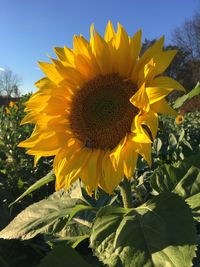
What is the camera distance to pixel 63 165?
71.7 inches

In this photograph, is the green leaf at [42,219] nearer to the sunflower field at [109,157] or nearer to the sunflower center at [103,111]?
the sunflower field at [109,157]

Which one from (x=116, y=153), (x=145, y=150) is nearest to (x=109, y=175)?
(x=116, y=153)

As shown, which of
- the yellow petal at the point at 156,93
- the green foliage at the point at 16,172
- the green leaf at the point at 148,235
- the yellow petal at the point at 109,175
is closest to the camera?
the green leaf at the point at 148,235

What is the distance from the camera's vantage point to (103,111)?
192cm

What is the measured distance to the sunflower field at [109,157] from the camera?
1479 mm

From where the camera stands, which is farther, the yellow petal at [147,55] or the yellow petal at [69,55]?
the yellow petal at [69,55]

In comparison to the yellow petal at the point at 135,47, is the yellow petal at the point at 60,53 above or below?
above

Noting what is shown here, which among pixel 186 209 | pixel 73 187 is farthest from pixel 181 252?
pixel 73 187

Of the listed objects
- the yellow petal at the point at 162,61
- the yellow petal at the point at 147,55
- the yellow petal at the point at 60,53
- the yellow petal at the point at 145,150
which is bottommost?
the yellow petal at the point at 145,150

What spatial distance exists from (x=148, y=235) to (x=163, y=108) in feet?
1.44

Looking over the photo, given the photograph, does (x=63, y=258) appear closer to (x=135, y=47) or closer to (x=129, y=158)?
(x=129, y=158)

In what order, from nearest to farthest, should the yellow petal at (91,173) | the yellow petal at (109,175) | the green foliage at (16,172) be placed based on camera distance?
the yellow petal at (109,175), the yellow petal at (91,173), the green foliage at (16,172)

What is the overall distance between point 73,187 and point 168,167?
1.59 ft

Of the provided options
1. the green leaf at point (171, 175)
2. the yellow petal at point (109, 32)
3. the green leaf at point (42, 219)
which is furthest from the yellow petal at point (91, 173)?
the yellow petal at point (109, 32)
